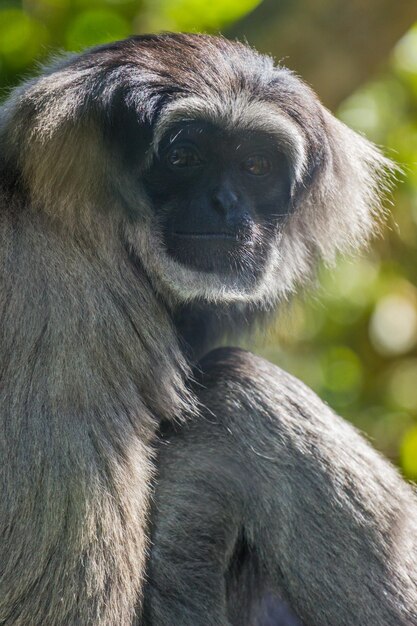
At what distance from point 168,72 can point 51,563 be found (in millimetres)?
3010

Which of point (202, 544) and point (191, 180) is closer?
point (202, 544)


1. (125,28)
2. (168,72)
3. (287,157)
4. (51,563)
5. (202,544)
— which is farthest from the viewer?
(125,28)

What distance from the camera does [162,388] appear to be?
6.74m

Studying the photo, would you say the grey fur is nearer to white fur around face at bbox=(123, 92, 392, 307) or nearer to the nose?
white fur around face at bbox=(123, 92, 392, 307)

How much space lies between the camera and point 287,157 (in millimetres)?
7391

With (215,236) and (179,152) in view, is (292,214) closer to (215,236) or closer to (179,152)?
(215,236)

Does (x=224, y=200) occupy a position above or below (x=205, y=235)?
above

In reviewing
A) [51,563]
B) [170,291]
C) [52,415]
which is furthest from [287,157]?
[51,563]

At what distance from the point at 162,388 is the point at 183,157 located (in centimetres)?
144

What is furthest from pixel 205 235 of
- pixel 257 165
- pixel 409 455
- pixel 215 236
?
pixel 409 455

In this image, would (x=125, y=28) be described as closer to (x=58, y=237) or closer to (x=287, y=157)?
(x=287, y=157)

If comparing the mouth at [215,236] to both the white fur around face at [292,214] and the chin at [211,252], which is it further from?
the white fur around face at [292,214]

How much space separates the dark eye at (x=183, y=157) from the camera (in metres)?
6.93

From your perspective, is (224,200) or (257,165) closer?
(224,200)
